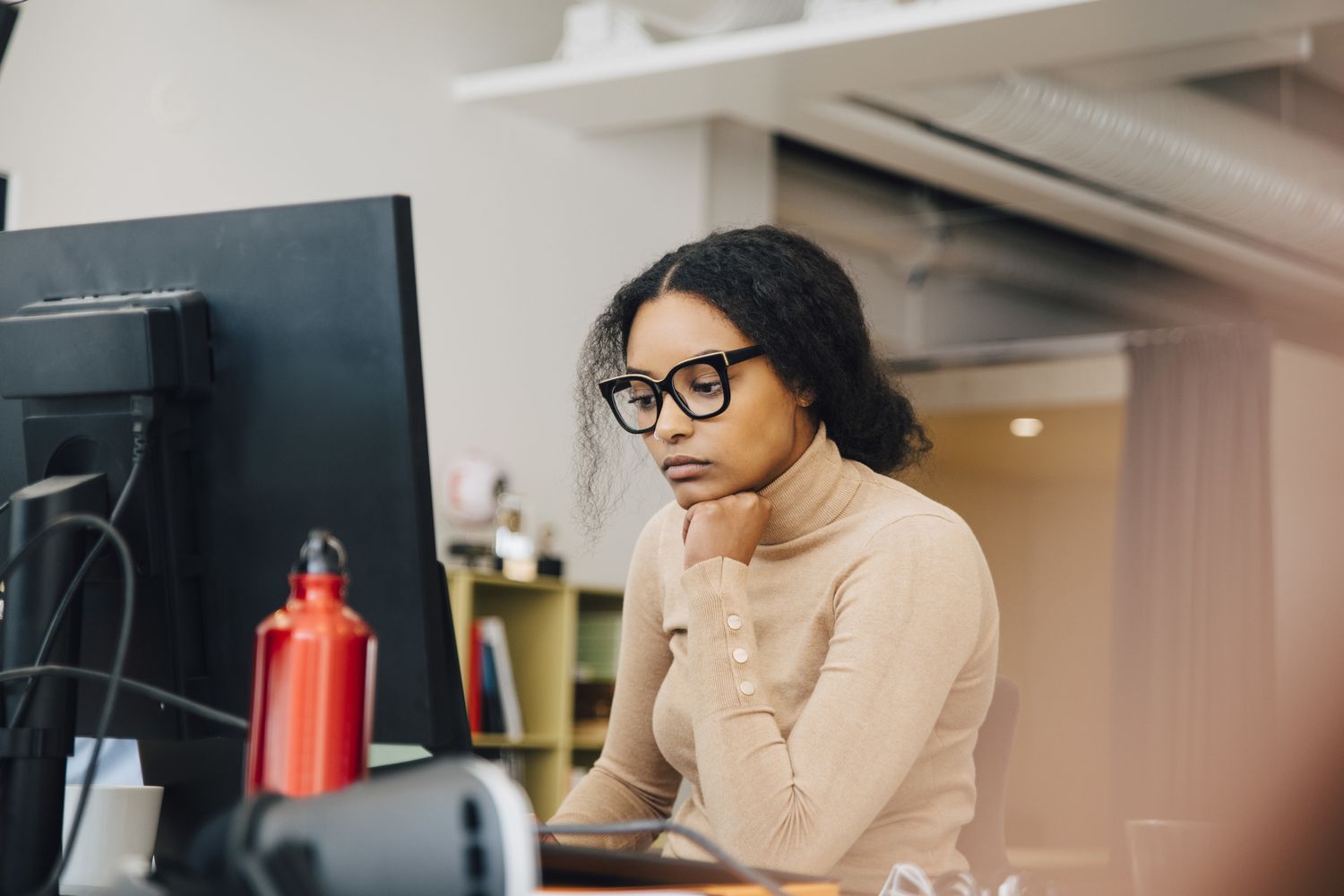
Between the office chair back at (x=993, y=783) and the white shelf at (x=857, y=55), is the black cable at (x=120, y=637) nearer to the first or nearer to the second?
the office chair back at (x=993, y=783)

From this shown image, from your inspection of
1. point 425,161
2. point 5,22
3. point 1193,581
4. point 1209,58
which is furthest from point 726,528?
point 1193,581

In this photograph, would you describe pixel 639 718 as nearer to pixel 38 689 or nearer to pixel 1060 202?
pixel 38 689

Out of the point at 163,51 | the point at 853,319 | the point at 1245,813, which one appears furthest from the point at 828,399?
the point at 163,51

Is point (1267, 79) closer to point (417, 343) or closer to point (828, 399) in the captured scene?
point (828, 399)

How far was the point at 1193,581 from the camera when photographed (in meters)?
5.66

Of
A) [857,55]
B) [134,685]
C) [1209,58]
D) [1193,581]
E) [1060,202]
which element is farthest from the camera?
[1060,202]

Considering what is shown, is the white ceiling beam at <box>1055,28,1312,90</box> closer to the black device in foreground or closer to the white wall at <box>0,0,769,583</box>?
the white wall at <box>0,0,769,583</box>

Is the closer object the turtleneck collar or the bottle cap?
the bottle cap

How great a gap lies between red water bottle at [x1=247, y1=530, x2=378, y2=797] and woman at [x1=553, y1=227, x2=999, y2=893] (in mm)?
506

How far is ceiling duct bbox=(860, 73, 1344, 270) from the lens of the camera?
4328 millimetres

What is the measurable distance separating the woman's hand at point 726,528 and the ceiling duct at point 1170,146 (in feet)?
10.2

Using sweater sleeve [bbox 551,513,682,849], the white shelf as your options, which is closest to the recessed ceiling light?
the white shelf

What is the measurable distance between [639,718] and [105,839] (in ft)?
2.29

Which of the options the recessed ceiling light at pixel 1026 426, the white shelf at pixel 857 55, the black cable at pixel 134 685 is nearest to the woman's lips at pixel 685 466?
the black cable at pixel 134 685
